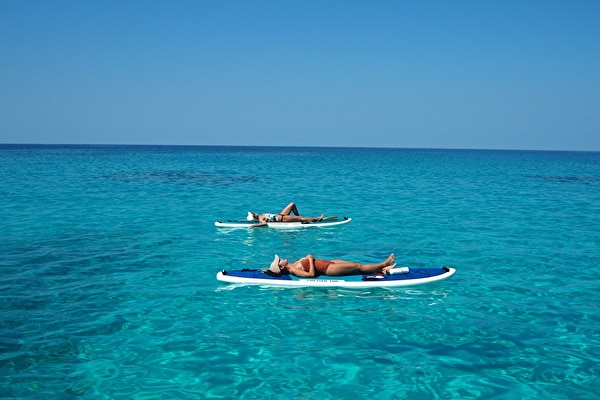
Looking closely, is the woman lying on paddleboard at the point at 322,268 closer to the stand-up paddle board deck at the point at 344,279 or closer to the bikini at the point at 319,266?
the bikini at the point at 319,266

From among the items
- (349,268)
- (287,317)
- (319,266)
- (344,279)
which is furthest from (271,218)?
(287,317)

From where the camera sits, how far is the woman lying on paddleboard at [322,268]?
487 inches

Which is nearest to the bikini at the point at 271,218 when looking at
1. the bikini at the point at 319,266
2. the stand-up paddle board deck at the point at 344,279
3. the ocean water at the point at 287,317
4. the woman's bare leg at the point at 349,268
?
the ocean water at the point at 287,317

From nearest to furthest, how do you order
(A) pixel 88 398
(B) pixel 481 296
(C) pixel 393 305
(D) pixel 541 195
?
1. (A) pixel 88 398
2. (C) pixel 393 305
3. (B) pixel 481 296
4. (D) pixel 541 195

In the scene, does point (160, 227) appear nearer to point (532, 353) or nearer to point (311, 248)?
point (311, 248)

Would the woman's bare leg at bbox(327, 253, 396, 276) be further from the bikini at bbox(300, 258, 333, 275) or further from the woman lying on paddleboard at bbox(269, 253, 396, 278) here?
the bikini at bbox(300, 258, 333, 275)

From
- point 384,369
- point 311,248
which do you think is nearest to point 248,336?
point 384,369

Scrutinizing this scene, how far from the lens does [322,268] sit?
12.5 m

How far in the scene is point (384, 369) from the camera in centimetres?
785

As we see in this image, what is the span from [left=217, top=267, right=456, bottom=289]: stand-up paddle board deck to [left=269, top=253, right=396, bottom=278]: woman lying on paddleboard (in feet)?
0.46

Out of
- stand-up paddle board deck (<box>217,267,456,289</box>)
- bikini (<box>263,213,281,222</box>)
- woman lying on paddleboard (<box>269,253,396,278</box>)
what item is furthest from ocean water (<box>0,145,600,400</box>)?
bikini (<box>263,213,281,222</box>)

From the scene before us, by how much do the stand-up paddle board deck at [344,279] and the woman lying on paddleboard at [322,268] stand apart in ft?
0.46

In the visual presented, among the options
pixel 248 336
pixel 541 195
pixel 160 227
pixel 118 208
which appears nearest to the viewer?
pixel 248 336

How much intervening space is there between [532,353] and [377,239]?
1035 centimetres
